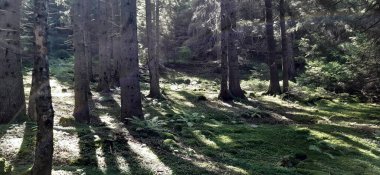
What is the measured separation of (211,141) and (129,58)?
3523mm

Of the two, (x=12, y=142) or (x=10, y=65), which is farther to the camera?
(x=10, y=65)

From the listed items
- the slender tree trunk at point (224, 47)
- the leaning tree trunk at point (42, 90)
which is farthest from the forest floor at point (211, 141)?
the slender tree trunk at point (224, 47)

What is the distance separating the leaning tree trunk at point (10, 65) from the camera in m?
11.0

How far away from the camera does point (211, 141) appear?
37.2 feet

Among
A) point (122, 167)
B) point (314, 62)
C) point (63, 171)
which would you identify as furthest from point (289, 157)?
point (314, 62)

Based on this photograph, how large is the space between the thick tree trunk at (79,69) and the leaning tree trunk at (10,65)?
77.4 inches

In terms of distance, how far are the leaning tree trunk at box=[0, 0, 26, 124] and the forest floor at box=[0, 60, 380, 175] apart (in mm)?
776

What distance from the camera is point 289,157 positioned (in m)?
9.66

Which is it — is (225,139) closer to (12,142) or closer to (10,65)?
(12,142)

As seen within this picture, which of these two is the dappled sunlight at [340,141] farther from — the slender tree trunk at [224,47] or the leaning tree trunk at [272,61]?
the leaning tree trunk at [272,61]

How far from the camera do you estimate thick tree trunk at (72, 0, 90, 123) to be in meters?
13.1

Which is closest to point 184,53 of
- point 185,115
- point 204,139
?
point 185,115

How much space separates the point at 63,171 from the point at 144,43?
3450cm

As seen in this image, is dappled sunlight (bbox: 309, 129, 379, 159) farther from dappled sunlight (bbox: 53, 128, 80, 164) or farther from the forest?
dappled sunlight (bbox: 53, 128, 80, 164)
